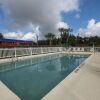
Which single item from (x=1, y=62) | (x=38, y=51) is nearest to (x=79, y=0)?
(x=38, y=51)

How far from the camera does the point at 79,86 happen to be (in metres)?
5.94

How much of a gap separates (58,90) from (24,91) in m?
1.32

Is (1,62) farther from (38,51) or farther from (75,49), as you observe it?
(75,49)

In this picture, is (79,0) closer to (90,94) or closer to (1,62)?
(1,62)

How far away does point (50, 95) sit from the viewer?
4926 mm

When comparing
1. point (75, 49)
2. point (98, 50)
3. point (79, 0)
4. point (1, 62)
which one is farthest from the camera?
point (75, 49)

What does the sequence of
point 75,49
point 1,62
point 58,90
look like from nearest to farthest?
point 58,90 < point 1,62 < point 75,49

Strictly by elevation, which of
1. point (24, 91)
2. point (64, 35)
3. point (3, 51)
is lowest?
point (24, 91)

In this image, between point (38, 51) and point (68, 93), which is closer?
point (68, 93)

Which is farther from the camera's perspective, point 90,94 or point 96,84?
point 96,84

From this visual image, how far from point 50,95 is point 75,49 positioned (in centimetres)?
2647

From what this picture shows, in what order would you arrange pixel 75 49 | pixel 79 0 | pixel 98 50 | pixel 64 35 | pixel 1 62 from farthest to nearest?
1. pixel 64 35
2. pixel 75 49
3. pixel 98 50
4. pixel 79 0
5. pixel 1 62

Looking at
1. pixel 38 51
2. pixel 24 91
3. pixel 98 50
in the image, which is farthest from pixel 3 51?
pixel 98 50

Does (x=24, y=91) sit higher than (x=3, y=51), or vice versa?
(x=3, y=51)
